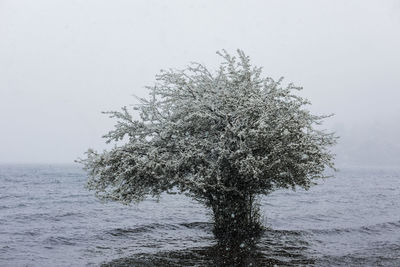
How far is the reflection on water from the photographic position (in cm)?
1194

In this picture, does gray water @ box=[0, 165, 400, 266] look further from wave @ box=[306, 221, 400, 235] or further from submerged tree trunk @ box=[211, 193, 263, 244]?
submerged tree trunk @ box=[211, 193, 263, 244]

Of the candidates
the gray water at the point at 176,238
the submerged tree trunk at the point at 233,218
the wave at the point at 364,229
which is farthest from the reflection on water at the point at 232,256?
the wave at the point at 364,229

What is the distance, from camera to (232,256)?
12.4m

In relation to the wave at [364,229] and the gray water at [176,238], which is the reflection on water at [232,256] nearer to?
the gray water at [176,238]

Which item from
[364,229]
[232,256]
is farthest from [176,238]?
[364,229]

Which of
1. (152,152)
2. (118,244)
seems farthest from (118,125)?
(118,244)

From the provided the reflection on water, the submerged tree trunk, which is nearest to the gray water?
the reflection on water

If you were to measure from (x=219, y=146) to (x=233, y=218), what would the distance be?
10.2ft

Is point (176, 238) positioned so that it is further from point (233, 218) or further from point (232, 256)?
point (232, 256)

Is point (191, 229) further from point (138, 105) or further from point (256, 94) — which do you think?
point (256, 94)

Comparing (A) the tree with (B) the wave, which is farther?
(B) the wave

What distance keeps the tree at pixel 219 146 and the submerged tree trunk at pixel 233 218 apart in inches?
1.4

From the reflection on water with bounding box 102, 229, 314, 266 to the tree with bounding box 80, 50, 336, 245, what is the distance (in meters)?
1.03

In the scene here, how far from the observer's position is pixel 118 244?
1530 cm
